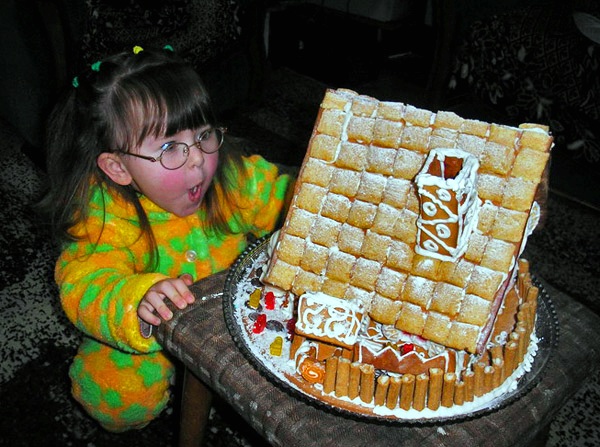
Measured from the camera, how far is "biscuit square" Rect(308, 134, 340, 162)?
872 millimetres

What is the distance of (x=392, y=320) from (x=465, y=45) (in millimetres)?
2066

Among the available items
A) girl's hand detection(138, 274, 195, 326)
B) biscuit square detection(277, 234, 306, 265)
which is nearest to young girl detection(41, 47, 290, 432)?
girl's hand detection(138, 274, 195, 326)

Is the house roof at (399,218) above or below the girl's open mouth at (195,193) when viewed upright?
above

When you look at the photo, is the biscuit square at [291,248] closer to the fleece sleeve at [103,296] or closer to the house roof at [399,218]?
the house roof at [399,218]

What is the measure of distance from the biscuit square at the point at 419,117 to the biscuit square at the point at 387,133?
14 millimetres

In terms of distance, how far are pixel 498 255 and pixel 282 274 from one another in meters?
0.29

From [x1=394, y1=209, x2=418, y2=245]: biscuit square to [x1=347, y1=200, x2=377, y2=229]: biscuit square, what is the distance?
0.04 metres

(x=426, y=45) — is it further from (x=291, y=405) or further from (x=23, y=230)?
(x=291, y=405)

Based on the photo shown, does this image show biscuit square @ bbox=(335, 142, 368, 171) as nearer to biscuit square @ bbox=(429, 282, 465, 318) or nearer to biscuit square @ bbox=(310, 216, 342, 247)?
biscuit square @ bbox=(310, 216, 342, 247)

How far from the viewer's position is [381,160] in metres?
0.85

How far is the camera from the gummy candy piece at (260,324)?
92 centimetres

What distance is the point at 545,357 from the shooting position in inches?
36.2

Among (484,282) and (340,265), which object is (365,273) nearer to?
(340,265)

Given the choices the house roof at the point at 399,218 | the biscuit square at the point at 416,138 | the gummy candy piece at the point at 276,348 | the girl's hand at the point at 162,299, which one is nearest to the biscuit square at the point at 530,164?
the house roof at the point at 399,218
